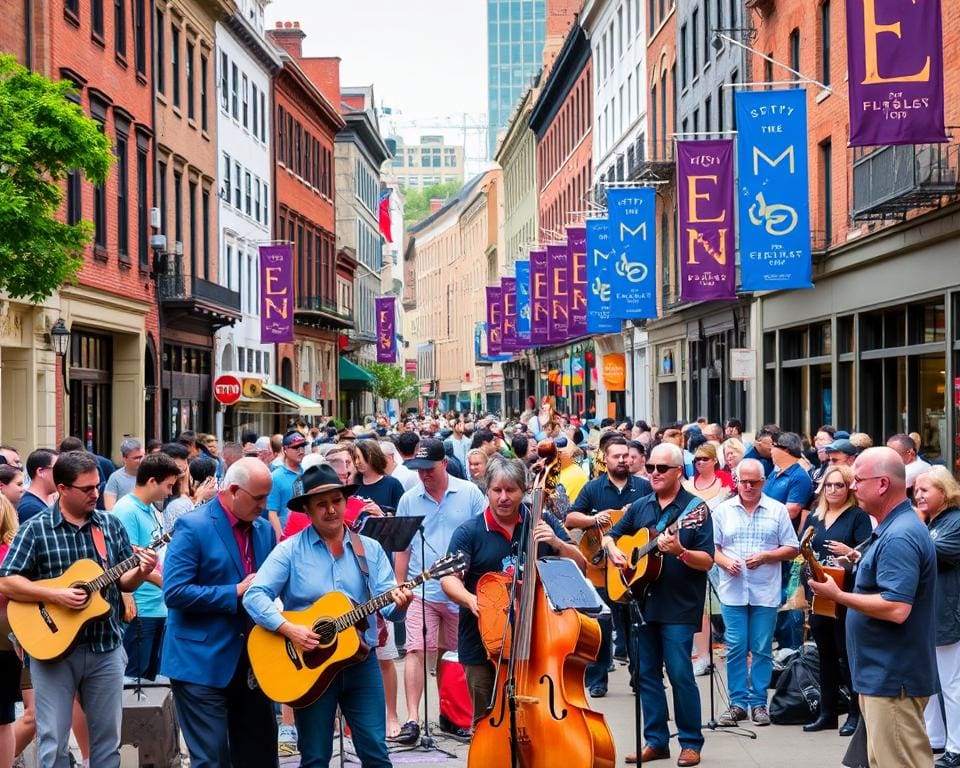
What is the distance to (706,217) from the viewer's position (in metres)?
26.2

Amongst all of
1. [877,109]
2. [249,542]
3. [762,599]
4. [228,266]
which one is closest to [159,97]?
[228,266]

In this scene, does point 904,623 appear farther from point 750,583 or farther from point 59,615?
point 750,583

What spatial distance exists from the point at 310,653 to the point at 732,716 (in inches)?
197

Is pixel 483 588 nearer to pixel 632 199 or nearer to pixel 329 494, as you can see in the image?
pixel 329 494

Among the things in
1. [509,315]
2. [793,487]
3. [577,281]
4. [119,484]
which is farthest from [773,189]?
[509,315]

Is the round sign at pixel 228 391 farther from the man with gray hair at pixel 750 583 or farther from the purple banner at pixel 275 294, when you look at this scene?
the man with gray hair at pixel 750 583

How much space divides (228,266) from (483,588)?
3729 centimetres

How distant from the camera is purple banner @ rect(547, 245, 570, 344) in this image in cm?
4319

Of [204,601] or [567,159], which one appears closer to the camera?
[204,601]

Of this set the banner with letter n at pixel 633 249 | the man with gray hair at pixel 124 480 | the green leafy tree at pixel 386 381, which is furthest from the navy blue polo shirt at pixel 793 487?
the green leafy tree at pixel 386 381

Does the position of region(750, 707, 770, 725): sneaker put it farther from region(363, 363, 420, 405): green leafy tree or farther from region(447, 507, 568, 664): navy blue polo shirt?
region(363, 363, 420, 405): green leafy tree

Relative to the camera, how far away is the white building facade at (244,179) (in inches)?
1732

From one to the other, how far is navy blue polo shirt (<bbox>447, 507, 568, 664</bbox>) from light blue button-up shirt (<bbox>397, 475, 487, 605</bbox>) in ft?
7.79

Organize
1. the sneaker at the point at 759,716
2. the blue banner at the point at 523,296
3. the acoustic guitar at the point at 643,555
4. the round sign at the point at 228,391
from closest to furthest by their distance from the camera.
Answer: the acoustic guitar at the point at 643,555, the sneaker at the point at 759,716, the round sign at the point at 228,391, the blue banner at the point at 523,296
